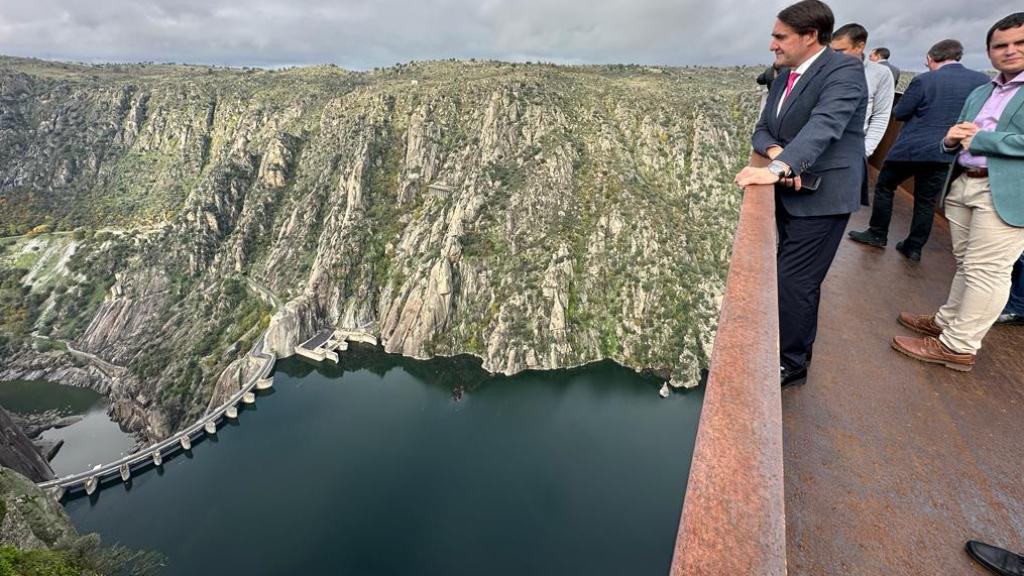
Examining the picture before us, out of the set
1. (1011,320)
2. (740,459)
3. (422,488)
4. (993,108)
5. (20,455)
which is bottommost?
(422,488)

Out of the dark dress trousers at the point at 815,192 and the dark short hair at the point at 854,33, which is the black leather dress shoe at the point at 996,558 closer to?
the dark dress trousers at the point at 815,192

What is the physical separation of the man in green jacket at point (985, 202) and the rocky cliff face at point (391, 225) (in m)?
61.6

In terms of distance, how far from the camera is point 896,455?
9.45ft

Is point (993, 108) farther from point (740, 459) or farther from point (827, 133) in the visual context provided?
point (740, 459)

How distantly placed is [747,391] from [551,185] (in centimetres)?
7841

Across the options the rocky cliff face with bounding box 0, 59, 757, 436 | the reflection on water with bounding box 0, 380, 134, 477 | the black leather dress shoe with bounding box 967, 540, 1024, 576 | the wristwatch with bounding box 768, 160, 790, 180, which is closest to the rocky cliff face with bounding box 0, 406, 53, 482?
the reflection on water with bounding box 0, 380, 134, 477

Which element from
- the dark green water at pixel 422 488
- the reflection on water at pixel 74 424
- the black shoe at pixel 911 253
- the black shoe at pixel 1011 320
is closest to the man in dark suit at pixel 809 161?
the black shoe at pixel 1011 320

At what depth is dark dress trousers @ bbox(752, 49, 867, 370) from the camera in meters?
3.06

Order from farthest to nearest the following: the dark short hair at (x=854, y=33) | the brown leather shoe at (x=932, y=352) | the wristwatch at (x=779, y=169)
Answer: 1. the dark short hair at (x=854, y=33)
2. the brown leather shoe at (x=932, y=352)
3. the wristwatch at (x=779, y=169)

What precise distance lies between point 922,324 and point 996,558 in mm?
2604

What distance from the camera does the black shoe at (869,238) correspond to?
20.6 ft

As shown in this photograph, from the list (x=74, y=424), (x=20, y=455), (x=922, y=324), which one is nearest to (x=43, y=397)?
(x=74, y=424)

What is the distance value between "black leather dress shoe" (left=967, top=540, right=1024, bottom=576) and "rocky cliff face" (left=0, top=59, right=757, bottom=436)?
207 feet

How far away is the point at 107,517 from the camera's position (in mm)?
44469
